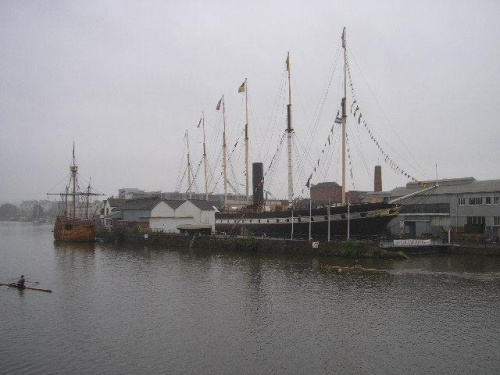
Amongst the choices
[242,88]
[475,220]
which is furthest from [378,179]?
[242,88]

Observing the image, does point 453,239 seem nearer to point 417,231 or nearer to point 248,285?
point 417,231

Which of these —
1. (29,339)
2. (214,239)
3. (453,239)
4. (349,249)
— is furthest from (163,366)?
(453,239)

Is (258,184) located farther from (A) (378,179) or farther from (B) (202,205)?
(A) (378,179)

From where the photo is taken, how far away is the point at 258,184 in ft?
227

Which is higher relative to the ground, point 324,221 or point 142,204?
point 142,204

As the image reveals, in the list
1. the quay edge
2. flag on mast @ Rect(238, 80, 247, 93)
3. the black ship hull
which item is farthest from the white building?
flag on mast @ Rect(238, 80, 247, 93)

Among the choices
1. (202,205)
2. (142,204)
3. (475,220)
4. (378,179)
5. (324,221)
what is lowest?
(324,221)

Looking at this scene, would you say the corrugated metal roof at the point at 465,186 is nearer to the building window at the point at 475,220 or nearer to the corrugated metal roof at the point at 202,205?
the building window at the point at 475,220

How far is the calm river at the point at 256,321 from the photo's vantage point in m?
17.9

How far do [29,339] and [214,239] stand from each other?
134ft

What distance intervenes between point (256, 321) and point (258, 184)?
46093mm

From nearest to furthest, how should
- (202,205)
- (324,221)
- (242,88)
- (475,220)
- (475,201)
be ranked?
(324,221)
(475,201)
(475,220)
(242,88)
(202,205)

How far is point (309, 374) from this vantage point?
1680cm

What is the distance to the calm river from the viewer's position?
17906 millimetres
